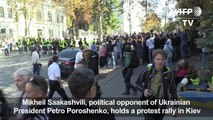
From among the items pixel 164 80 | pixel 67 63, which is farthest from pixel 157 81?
pixel 67 63

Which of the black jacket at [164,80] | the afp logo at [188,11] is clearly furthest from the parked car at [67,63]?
the black jacket at [164,80]

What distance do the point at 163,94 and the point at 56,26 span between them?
8606 cm

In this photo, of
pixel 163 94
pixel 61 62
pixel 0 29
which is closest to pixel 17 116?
pixel 163 94

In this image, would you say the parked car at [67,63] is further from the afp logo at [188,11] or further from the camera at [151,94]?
the camera at [151,94]

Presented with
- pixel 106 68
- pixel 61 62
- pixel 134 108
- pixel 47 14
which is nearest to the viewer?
pixel 134 108

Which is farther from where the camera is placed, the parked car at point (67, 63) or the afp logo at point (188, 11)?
the afp logo at point (188, 11)

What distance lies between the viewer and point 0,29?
64688 mm

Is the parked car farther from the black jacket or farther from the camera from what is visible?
the camera

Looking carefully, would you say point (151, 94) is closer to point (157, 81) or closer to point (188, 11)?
point (157, 81)

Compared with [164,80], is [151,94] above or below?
below

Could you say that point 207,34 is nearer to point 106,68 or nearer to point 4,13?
point 106,68

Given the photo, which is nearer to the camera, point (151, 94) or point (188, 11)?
point (151, 94)

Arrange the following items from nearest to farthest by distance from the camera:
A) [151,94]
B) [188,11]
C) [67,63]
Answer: [151,94]
[67,63]
[188,11]

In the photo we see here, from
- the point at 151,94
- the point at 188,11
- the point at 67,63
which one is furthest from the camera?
the point at 188,11
